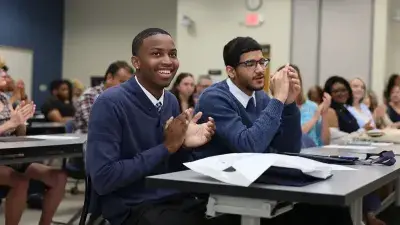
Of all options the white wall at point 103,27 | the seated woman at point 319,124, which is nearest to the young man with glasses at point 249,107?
the seated woman at point 319,124

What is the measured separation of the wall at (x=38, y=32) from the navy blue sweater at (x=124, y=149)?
29.1ft

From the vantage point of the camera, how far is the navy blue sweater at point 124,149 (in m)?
1.97

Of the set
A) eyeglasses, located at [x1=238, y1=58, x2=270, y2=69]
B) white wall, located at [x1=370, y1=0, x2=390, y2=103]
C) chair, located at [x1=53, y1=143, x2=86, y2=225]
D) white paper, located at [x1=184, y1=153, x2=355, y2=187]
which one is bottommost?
chair, located at [x1=53, y1=143, x2=86, y2=225]

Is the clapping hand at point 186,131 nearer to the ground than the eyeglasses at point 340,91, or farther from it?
nearer to the ground

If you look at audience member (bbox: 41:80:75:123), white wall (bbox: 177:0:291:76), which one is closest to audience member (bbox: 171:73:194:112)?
audience member (bbox: 41:80:75:123)

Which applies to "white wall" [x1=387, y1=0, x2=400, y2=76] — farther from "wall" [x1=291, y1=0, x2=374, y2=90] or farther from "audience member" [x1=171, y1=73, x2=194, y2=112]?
"audience member" [x1=171, y1=73, x2=194, y2=112]

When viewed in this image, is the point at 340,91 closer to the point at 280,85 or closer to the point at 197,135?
the point at 280,85

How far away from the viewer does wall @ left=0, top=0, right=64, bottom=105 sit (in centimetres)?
1041

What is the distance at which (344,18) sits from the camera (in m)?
8.45

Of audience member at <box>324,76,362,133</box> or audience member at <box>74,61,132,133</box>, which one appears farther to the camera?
audience member at <box>324,76,362,133</box>

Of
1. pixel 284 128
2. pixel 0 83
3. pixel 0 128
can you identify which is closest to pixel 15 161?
pixel 0 128

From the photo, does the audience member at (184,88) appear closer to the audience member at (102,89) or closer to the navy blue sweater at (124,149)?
the audience member at (102,89)

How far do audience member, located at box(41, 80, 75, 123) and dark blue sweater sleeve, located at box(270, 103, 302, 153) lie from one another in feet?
15.5

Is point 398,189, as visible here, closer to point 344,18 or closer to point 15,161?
point 15,161
